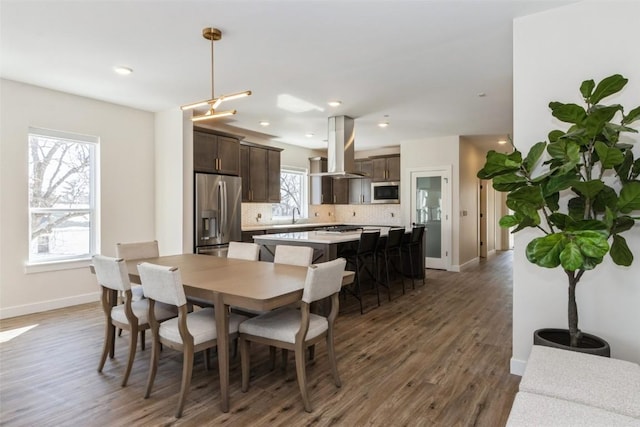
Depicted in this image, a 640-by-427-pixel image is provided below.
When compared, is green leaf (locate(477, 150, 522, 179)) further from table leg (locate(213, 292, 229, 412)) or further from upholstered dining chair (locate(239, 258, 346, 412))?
table leg (locate(213, 292, 229, 412))

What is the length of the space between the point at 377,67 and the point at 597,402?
10.4ft

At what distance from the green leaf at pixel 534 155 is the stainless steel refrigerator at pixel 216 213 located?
13.9 ft

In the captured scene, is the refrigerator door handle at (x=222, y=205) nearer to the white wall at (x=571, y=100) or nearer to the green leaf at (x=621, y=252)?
the white wall at (x=571, y=100)

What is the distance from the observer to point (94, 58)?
3.50 meters

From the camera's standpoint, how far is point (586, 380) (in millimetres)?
1721

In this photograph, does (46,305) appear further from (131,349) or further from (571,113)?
(571,113)

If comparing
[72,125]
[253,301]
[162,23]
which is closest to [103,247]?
[72,125]

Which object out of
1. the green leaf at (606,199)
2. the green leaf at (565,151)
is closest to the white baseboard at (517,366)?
the green leaf at (606,199)

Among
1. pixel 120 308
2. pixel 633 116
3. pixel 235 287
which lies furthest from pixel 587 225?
pixel 120 308

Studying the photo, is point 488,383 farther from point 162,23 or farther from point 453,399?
point 162,23

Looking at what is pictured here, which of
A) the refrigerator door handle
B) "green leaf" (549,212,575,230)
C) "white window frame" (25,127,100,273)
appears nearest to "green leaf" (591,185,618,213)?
"green leaf" (549,212,575,230)

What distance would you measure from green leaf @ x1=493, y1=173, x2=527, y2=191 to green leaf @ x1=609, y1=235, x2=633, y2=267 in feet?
1.93

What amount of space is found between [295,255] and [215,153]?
302cm

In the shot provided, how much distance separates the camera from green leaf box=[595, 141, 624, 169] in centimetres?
199
